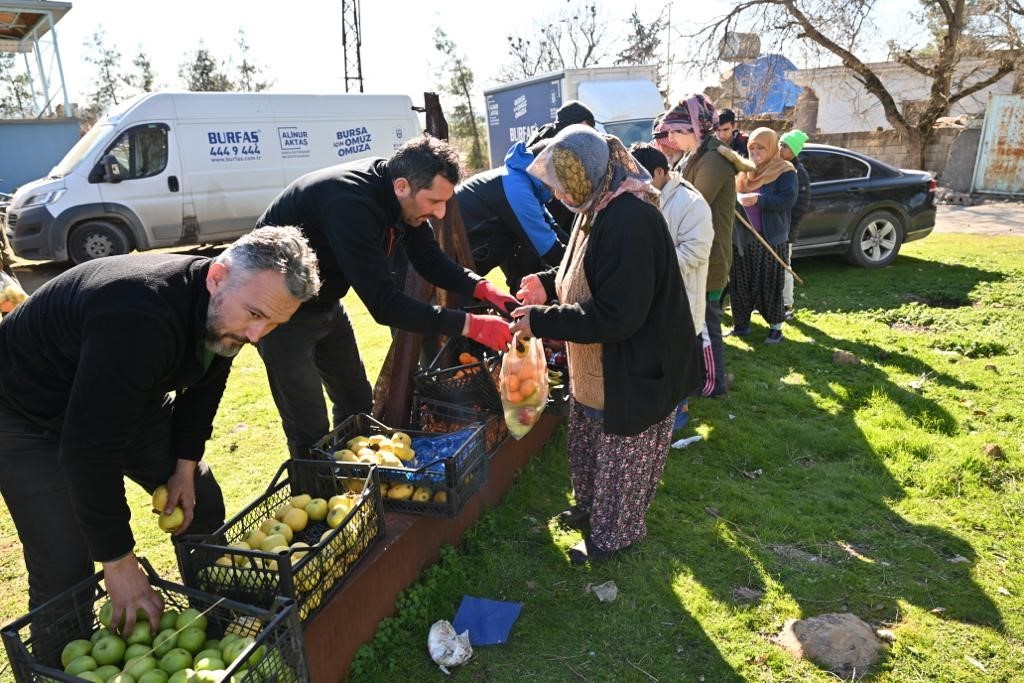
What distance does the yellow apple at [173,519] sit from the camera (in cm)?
252

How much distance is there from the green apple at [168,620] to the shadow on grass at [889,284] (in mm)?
7154

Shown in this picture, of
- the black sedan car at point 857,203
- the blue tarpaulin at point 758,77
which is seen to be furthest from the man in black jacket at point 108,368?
the blue tarpaulin at point 758,77

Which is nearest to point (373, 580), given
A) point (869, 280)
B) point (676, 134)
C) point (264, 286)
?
point (264, 286)

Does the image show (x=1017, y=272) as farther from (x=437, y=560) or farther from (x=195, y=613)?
(x=195, y=613)

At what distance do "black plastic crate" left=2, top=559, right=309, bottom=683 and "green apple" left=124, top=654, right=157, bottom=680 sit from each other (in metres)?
0.17

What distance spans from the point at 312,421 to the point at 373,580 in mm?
1082

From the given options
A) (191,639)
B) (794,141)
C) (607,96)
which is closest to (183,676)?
(191,639)

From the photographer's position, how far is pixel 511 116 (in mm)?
14898

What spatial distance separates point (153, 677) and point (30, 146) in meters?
23.2

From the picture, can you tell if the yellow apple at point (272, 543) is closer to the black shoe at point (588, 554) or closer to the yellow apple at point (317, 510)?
the yellow apple at point (317, 510)

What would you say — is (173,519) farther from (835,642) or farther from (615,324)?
(835,642)

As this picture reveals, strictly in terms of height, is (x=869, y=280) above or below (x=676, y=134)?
below

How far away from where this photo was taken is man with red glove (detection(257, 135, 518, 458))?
9.44 ft

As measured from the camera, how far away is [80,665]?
1876 mm
